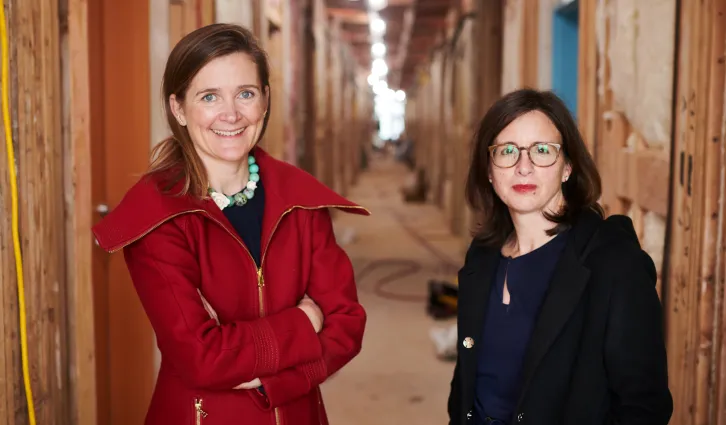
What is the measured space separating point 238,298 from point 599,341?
878 millimetres

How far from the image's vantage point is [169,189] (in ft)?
6.32

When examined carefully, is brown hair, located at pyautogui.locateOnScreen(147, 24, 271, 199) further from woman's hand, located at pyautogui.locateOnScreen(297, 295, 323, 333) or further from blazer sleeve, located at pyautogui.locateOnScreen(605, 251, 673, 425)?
blazer sleeve, located at pyautogui.locateOnScreen(605, 251, 673, 425)

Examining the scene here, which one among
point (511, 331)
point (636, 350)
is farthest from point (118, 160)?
point (636, 350)

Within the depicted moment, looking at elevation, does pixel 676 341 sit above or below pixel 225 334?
below

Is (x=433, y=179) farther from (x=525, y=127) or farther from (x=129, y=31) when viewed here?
(x=525, y=127)

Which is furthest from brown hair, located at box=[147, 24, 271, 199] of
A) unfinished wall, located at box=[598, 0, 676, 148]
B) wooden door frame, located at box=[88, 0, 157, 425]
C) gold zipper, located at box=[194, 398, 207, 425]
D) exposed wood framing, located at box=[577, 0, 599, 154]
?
exposed wood framing, located at box=[577, 0, 599, 154]

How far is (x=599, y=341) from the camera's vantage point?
1800 mm

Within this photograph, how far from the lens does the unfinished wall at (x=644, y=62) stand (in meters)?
3.22

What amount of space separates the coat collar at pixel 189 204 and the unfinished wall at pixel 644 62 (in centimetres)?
177

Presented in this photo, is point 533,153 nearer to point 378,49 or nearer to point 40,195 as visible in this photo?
point 40,195

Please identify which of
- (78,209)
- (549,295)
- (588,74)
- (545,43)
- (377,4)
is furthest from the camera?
(377,4)

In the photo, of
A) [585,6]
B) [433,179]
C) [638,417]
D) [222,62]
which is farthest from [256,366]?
[433,179]

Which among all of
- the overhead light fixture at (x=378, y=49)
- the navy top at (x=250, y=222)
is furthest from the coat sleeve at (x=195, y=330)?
the overhead light fixture at (x=378, y=49)

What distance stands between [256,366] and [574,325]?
29.7 inches
